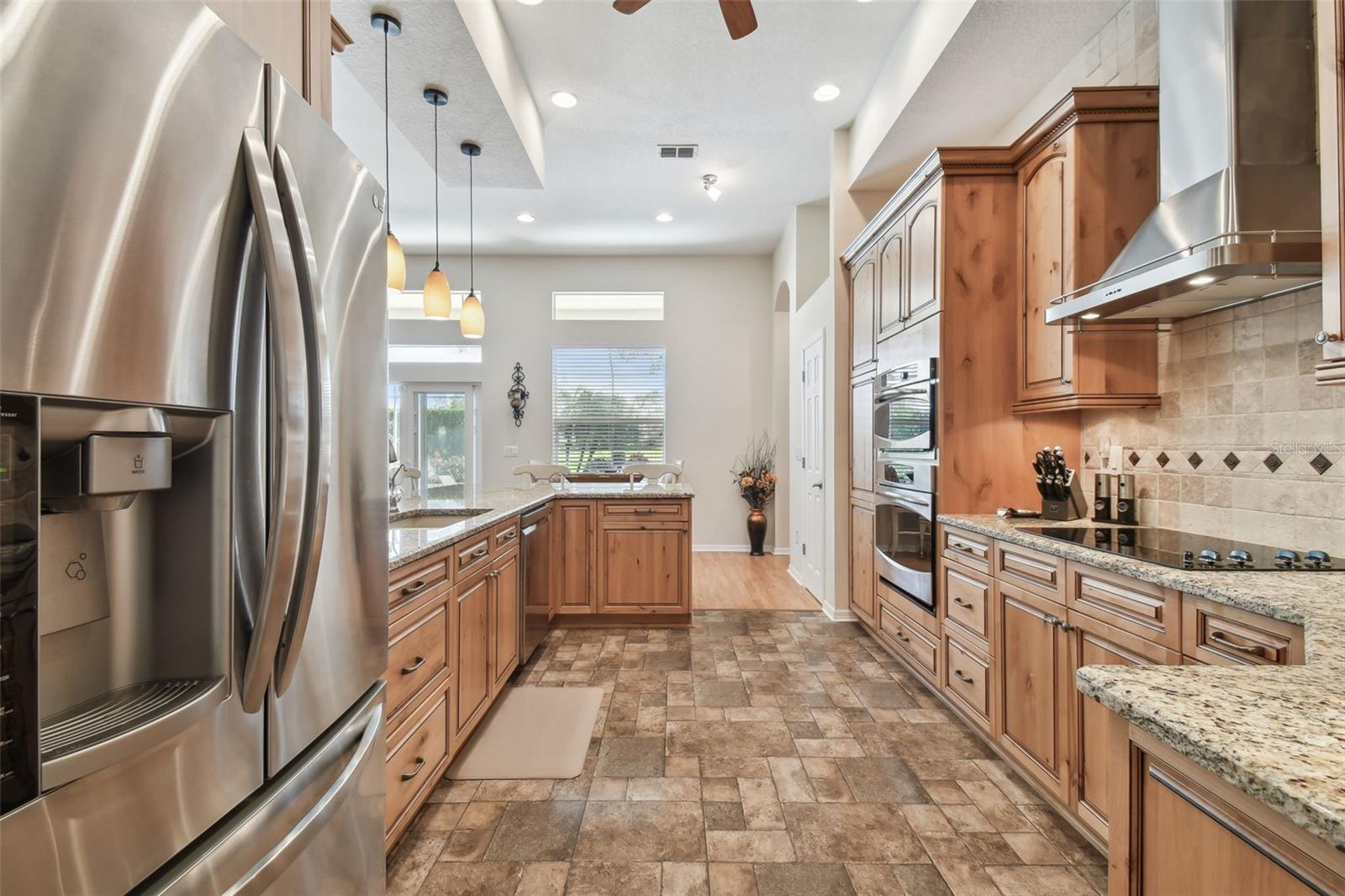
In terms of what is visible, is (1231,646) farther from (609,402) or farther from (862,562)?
(609,402)

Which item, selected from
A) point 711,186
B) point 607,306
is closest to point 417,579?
point 711,186

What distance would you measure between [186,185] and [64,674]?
548 millimetres

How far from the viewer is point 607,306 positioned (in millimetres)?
7184

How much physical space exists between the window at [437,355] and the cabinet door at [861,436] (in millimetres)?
4743

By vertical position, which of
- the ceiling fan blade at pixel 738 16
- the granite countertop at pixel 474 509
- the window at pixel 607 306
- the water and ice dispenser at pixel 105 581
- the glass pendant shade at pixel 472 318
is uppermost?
the window at pixel 607 306

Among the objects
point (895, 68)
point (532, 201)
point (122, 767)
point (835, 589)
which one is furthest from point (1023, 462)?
point (532, 201)

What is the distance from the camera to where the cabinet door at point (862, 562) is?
145 inches

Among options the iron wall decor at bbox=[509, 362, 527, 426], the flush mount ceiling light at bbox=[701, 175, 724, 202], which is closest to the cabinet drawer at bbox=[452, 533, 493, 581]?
the flush mount ceiling light at bbox=[701, 175, 724, 202]

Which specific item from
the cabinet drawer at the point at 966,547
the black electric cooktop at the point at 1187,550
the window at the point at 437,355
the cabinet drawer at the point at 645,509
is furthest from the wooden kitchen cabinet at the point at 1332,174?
the window at the point at 437,355

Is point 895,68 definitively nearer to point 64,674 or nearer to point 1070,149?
point 1070,149

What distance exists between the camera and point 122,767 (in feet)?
2.09

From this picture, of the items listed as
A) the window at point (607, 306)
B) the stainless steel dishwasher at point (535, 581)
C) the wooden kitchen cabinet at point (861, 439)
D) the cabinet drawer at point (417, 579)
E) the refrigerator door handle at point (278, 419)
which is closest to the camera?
the refrigerator door handle at point (278, 419)

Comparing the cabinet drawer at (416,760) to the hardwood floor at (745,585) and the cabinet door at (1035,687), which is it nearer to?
the cabinet door at (1035,687)

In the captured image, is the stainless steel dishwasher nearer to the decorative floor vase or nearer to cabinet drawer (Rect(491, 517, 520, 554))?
cabinet drawer (Rect(491, 517, 520, 554))
